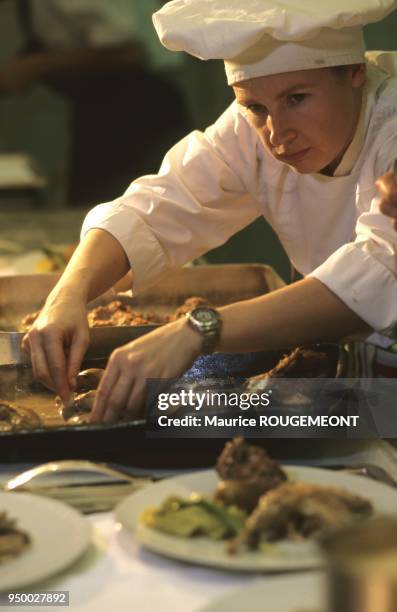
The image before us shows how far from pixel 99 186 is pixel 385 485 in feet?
17.6

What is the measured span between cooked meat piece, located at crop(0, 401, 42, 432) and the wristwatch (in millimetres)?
310

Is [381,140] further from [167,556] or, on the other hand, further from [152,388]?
[167,556]

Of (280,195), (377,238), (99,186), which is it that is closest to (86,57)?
→ (99,186)

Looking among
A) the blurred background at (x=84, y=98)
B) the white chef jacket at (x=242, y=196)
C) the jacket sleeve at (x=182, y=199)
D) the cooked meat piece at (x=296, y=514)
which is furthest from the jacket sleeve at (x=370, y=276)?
the blurred background at (x=84, y=98)

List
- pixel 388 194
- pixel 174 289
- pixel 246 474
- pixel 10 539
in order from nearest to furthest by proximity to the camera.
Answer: pixel 10 539, pixel 246 474, pixel 388 194, pixel 174 289

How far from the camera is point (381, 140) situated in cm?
216

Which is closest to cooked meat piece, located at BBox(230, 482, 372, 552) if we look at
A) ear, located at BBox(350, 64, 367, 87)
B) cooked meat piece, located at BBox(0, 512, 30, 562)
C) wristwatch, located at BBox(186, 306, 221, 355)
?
cooked meat piece, located at BBox(0, 512, 30, 562)

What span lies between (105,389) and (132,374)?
49 mm

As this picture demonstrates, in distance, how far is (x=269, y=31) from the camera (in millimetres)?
1932

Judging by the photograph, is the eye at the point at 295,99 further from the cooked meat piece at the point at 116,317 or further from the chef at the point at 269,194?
the cooked meat piece at the point at 116,317

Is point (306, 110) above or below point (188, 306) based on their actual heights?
above

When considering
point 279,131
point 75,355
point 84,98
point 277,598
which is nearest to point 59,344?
point 75,355

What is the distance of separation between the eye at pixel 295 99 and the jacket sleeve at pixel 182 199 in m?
0.33

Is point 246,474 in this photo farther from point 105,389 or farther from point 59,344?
point 59,344
